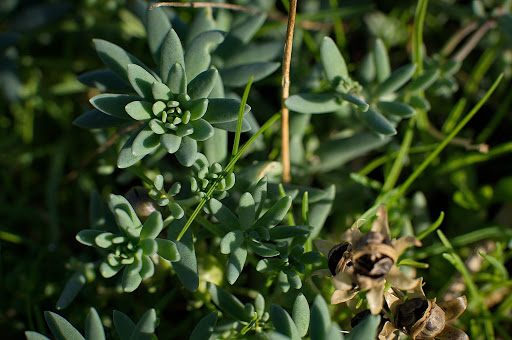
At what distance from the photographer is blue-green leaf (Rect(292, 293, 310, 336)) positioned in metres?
1.53

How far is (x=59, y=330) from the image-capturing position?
1536mm

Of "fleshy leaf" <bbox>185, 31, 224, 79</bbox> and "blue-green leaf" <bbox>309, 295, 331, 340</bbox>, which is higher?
"fleshy leaf" <bbox>185, 31, 224, 79</bbox>

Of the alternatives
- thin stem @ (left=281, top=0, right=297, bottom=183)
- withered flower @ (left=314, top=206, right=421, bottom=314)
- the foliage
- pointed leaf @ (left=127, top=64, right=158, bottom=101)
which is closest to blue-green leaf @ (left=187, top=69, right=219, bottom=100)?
the foliage

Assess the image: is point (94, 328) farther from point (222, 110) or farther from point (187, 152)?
point (222, 110)

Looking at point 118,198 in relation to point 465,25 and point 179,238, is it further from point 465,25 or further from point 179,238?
point 465,25

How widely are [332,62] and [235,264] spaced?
896mm

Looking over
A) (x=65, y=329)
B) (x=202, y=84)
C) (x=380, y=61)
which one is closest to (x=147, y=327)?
(x=65, y=329)

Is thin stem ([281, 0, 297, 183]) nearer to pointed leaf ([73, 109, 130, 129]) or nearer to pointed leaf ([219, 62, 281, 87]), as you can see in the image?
pointed leaf ([219, 62, 281, 87])

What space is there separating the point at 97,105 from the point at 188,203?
464 millimetres

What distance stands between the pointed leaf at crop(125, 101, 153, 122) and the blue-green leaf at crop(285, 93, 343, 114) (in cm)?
51

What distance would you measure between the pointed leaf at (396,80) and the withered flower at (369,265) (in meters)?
0.72

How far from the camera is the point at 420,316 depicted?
1.49 meters

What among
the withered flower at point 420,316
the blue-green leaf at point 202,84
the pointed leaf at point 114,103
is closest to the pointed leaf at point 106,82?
the pointed leaf at point 114,103

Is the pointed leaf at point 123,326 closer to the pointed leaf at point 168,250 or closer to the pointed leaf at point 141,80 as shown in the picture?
the pointed leaf at point 168,250
